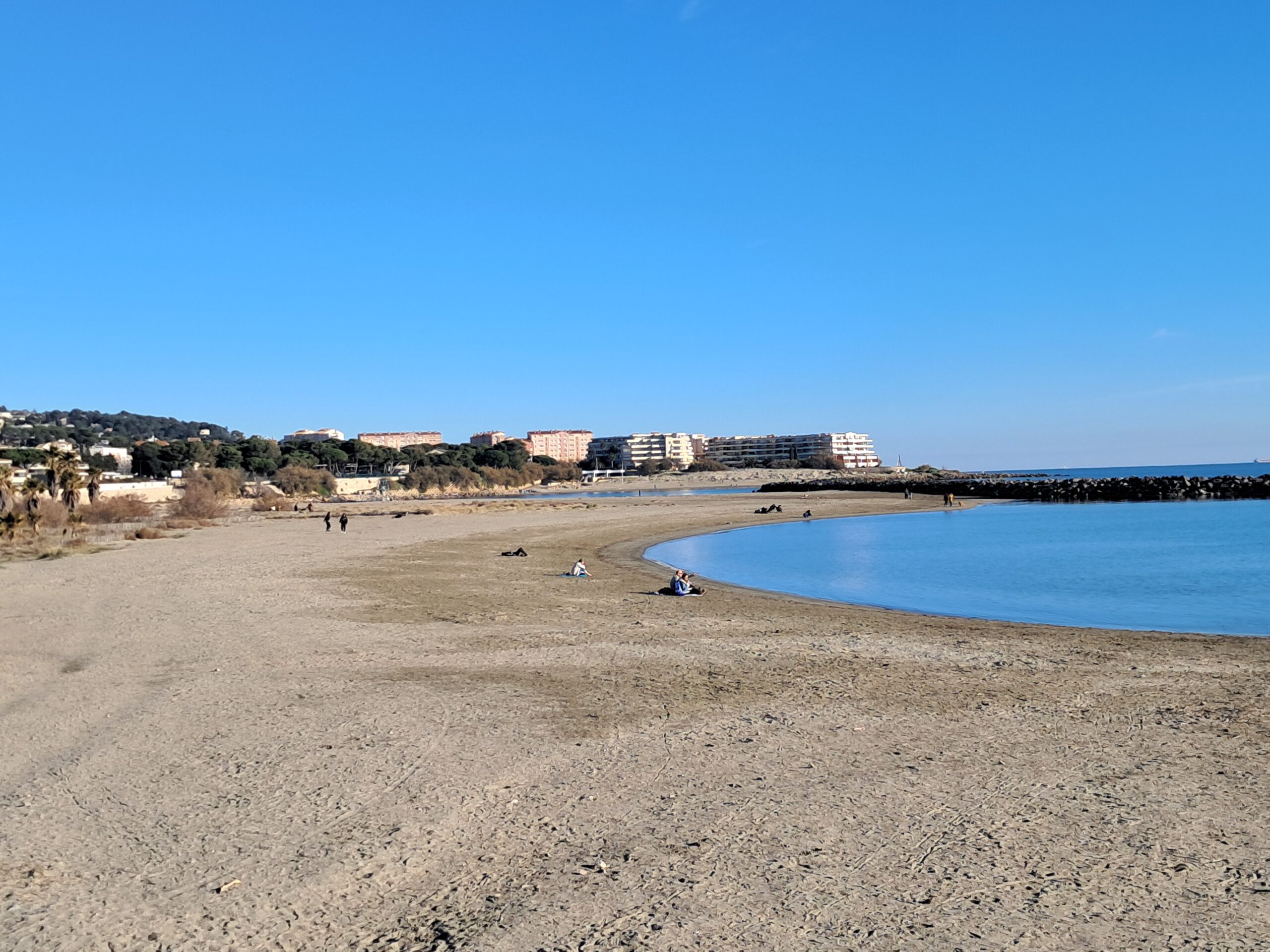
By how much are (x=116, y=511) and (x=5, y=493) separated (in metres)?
12.6

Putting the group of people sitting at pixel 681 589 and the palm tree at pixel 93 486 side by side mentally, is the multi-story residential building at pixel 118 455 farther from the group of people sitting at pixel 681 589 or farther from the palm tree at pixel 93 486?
the group of people sitting at pixel 681 589

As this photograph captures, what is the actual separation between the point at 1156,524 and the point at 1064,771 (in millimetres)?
46412

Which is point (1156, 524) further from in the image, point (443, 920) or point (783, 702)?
point (443, 920)

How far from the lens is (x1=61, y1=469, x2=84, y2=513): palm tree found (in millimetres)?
40062

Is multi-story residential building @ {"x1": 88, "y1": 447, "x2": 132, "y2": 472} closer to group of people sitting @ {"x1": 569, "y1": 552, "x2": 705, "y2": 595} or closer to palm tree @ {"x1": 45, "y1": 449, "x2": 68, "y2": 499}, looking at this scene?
palm tree @ {"x1": 45, "y1": 449, "x2": 68, "y2": 499}

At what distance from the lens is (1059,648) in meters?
13.6

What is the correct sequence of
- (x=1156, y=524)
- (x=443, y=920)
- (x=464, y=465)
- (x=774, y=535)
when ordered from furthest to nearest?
(x=464, y=465), (x=1156, y=524), (x=774, y=535), (x=443, y=920)

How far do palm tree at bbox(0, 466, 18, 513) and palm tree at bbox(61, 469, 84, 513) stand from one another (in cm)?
376

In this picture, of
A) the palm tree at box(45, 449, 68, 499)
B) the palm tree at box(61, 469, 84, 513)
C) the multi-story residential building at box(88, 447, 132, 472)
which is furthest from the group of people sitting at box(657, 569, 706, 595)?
the multi-story residential building at box(88, 447, 132, 472)

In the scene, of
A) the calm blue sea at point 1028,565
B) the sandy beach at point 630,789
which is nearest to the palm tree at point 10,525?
the sandy beach at point 630,789

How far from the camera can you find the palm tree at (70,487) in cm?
4006

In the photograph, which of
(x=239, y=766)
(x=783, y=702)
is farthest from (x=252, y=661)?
(x=783, y=702)

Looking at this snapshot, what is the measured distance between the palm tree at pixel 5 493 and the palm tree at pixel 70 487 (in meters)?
3.76

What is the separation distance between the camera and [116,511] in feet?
155
